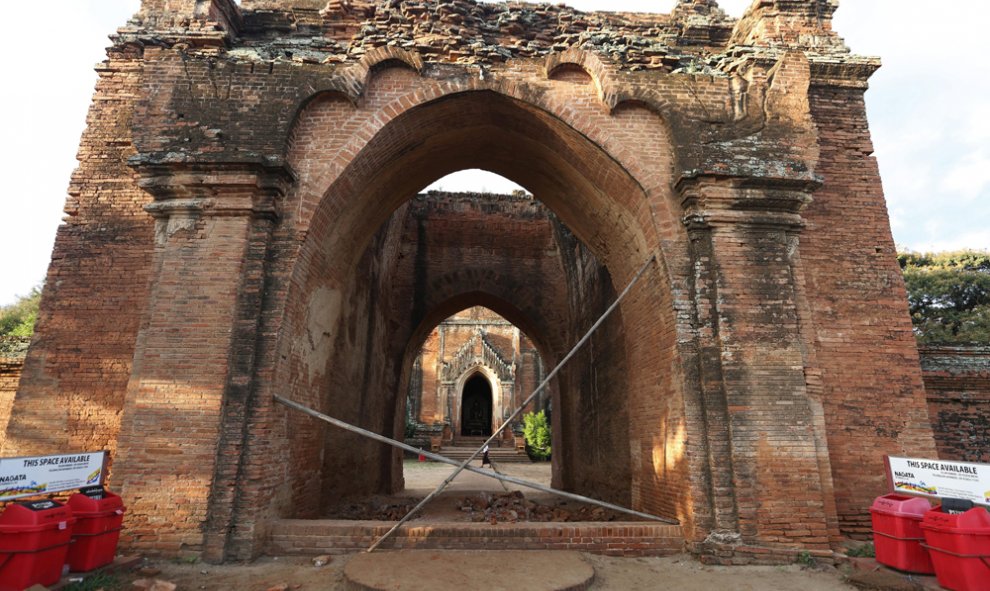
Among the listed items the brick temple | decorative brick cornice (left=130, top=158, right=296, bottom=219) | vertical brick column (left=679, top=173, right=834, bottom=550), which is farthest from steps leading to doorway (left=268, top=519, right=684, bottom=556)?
decorative brick cornice (left=130, top=158, right=296, bottom=219)

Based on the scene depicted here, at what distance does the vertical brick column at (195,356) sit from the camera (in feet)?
16.9

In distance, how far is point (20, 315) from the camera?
94.0 feet

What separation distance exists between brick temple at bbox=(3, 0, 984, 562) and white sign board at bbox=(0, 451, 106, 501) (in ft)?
2.03

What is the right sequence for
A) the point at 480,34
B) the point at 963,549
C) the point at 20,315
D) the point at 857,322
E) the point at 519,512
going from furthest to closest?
the point at 20,315 < the point at 519,512 < the point at 480,34 < the point at 857,322 < the point at 963,549

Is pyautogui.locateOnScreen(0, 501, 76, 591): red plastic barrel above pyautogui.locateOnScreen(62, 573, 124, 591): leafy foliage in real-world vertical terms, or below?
above

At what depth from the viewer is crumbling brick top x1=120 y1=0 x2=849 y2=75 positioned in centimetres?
672

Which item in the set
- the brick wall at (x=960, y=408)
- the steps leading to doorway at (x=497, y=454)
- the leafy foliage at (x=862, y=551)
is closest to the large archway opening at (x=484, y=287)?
the leafy foliage at (x=862, y=551)

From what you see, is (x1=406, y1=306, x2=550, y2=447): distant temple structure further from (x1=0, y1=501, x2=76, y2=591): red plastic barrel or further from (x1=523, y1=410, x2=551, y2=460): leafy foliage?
(x1=0, y1=501, x2=76, y2=591): red plastic barrel

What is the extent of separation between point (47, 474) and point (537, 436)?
20.9 meters

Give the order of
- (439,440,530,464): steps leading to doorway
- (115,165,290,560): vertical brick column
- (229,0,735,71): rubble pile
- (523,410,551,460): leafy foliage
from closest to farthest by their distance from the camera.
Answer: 1. (115,165,290,560): vertical brick column
2. (229,0,735,71): rubble pile
3. (439,440,530,464): steps leading to doorway
4. (523,410,551,460): leafy foliage

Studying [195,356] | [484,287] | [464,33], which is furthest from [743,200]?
[484,287]

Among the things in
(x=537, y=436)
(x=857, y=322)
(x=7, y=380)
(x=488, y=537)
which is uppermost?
(x=857, y=322)

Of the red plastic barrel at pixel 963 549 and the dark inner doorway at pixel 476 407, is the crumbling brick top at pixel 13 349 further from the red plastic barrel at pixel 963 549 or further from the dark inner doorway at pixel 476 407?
the dark inner doorway at pixel 476 407

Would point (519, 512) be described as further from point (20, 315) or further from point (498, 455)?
point (20, 315)
